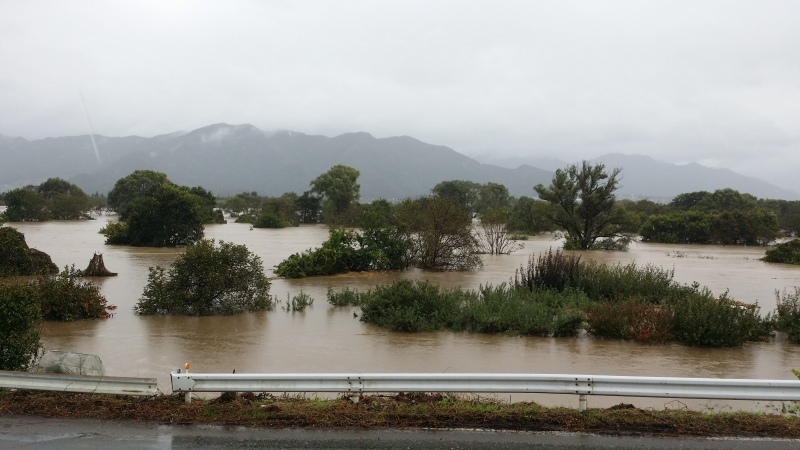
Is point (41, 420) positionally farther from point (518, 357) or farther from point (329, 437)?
point (518, 357)

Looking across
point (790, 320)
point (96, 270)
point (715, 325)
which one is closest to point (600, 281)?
point (790, 320)

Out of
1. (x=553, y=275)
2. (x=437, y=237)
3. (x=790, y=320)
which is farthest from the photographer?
(x=437, y=237)

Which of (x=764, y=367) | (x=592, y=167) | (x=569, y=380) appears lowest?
(x=764, y=367)

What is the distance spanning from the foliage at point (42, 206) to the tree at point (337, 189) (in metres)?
27.8

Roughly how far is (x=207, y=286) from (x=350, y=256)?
10129 millimetres

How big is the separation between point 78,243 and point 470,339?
114 feet

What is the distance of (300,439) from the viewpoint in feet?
20.3

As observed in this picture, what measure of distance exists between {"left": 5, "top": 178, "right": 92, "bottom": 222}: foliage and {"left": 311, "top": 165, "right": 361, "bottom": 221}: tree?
27835 mm

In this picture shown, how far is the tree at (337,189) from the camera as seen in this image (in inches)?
3004

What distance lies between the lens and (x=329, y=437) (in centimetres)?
625

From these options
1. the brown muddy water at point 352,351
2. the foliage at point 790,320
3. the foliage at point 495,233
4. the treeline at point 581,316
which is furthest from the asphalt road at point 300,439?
the foliage at point 495,233

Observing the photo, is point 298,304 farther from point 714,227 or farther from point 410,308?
point 714,227

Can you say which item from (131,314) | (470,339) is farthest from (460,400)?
(131,314)

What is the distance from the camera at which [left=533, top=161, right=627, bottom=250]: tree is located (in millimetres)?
41062
